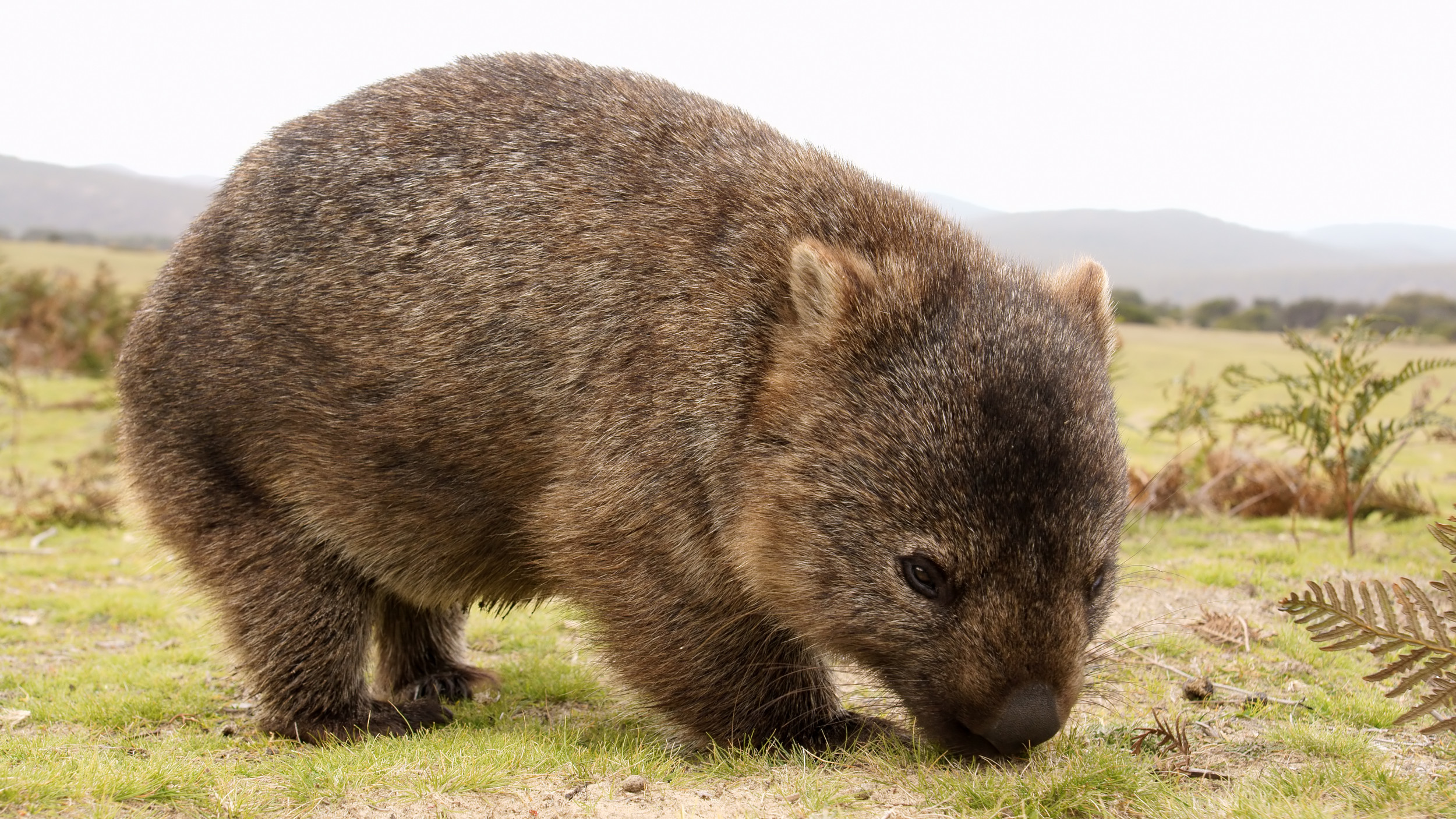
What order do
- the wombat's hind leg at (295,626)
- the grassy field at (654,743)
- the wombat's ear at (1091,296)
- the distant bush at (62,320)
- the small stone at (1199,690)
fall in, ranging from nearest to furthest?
1. the grassy field at (654,743)
2. the wombat's ear at (1091,296)
3. the small stone at (1199,690)
4. the wombat's hind leg at (295,626)
5. the distant bush at (62,320)

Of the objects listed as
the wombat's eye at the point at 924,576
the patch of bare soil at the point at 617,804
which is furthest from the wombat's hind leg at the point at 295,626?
the wombat's eye at the point at 924,576

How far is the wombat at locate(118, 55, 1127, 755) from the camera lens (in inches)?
134

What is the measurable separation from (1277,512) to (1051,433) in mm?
6908

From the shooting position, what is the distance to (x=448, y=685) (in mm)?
5398

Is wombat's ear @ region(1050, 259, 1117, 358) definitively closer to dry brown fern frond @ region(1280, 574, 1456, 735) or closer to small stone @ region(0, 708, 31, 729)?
dry brown fern frond @ region(1280, 574, 1456, 735)

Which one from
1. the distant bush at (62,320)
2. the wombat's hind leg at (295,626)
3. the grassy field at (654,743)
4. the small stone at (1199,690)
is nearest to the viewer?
the grassy field at (654,743)

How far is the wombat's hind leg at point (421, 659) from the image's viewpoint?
5.40 meters

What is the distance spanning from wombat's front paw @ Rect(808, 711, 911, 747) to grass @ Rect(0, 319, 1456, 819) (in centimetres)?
11

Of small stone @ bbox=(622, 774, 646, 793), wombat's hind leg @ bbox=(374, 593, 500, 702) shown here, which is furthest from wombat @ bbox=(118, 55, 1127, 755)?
small stone @ bbox=(622, 774, 646, 793)

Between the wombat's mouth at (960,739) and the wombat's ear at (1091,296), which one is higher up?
the wombat's ear at (1091,296)

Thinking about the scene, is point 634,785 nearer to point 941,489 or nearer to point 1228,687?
point 941,489

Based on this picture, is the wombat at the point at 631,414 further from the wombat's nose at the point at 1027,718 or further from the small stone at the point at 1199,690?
the small stone at the point at 1199,690

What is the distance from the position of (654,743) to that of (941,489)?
1.46 metres

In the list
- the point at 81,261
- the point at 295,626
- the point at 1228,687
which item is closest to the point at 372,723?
the point at 295,626
